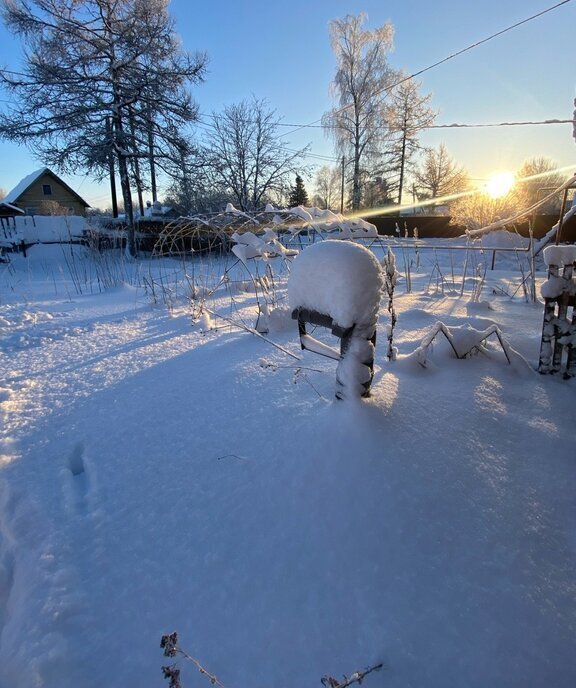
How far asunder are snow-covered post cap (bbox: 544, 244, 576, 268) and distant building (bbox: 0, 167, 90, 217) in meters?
23.3

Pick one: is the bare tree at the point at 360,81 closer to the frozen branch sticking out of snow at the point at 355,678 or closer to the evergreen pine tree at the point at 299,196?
the evergreen pine tree at the point at 299,196

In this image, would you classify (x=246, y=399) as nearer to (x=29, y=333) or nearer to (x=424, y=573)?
(x=424, y=573)

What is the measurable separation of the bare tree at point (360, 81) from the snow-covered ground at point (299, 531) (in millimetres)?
17660

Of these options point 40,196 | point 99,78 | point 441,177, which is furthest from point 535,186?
point 40,196

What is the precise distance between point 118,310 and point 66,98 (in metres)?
10.5

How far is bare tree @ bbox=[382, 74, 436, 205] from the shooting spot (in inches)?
683

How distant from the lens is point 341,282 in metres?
1.09

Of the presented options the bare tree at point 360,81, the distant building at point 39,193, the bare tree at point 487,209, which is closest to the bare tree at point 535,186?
the bare tree at point 487,209

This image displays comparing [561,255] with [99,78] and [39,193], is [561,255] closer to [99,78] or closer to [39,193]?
[99,78]

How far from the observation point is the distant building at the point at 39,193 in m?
20.5

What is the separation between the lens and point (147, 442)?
59.1 inches

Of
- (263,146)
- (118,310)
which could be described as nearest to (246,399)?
(118,310)

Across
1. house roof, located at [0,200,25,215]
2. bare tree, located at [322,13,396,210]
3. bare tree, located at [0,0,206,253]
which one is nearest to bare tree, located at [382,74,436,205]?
bare tree, located at [322,13,396,210]

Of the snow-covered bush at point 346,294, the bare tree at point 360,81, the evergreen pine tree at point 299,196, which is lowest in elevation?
the snow-covered bush at point 346,294
